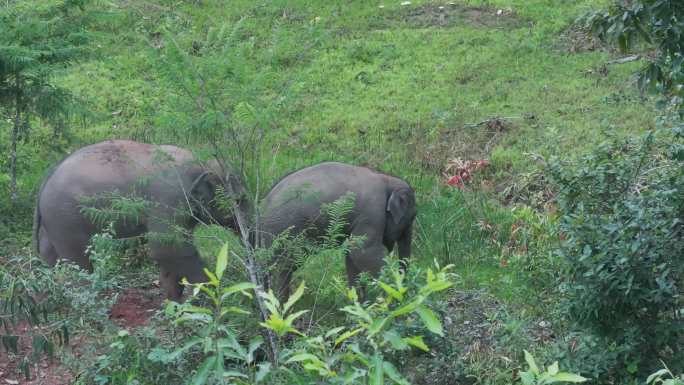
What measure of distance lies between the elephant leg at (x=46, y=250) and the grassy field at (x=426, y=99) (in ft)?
4.15

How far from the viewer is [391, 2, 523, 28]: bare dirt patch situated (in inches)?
543

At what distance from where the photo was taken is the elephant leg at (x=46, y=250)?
8.04m

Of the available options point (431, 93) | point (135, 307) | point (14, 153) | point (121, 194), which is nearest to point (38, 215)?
point (121, 194)

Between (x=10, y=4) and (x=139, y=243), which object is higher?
(x=10, y=4)

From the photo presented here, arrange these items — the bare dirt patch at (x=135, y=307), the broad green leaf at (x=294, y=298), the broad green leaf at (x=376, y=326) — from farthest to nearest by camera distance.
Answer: the bare dirt patch at (x=135, y=307)
the broad green leaf at (x=294, y=298)
the broad green leaf at (x=376, y=326)

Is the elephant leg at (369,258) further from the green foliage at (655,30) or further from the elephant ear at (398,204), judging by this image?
the green foliage at (655,30)

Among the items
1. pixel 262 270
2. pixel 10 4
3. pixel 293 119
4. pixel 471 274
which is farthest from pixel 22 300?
pixel 293 119

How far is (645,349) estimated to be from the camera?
215 inches

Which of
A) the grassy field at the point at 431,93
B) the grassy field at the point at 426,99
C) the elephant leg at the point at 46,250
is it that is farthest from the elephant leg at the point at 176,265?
the grassy field at the point at 431,93

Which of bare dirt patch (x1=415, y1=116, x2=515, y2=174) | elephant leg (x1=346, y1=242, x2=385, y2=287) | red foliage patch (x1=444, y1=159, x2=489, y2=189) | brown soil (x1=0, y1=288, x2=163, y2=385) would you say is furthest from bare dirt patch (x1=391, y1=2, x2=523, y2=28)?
brown soil (x1=0, y1=288, x2=163, y2=385)

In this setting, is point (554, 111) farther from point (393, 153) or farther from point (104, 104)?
point (104, 104)

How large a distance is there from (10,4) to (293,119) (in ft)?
11.9

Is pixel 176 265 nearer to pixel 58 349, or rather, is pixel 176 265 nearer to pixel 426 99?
pixel 58 349

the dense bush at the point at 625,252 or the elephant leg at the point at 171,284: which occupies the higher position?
the dense bush at the point at 625,252
